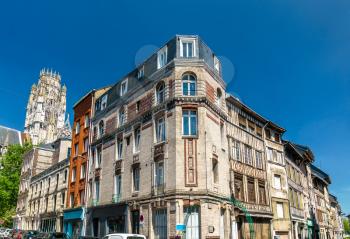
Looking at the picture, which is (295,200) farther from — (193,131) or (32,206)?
(32,206)

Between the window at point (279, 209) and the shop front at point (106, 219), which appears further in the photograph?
the window at point (279, 209)

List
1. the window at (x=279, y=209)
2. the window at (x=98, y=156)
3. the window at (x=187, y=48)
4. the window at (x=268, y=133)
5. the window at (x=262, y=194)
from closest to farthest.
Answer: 1. the window at (x=187, y=48)
2. the window at (x=262, y=194)
3. the window at (x=279, y=209)
4. the window at (x=98, y=156)
5. the window at (x=268, y=133)

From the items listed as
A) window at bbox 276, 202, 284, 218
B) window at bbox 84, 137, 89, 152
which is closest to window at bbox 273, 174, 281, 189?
window at bbox 276, 202, 284, 218

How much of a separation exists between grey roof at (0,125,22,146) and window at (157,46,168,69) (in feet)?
287

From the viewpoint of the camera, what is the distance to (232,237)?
23969 mm

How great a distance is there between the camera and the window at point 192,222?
2072 cm

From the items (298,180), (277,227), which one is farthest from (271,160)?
(298,180)

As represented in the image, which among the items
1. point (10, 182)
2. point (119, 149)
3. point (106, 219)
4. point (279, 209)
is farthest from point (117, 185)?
point (10, 182)

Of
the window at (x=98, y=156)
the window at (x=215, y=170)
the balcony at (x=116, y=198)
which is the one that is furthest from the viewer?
the window at (x=98, y=156)

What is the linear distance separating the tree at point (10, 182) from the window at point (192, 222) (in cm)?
4573

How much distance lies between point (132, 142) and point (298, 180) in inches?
928

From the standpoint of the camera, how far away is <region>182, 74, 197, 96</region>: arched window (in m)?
24.0

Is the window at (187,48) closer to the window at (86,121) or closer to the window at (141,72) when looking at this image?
the window at (141,72)

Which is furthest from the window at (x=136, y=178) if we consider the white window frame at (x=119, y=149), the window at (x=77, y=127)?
the window at (x=77, y=127)
